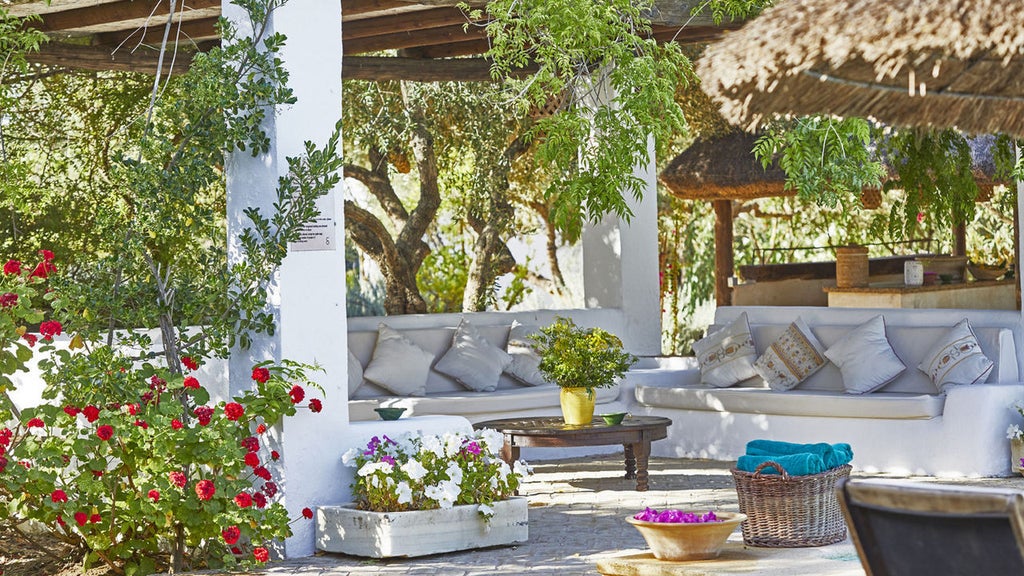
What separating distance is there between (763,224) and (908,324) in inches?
477

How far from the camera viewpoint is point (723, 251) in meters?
14.8

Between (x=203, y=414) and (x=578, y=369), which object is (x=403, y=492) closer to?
(x=203, y=414)

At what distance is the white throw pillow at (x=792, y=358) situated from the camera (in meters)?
8.97

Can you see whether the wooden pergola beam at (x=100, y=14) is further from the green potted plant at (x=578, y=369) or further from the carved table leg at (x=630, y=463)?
the carved table leg at (x=630, y=463)

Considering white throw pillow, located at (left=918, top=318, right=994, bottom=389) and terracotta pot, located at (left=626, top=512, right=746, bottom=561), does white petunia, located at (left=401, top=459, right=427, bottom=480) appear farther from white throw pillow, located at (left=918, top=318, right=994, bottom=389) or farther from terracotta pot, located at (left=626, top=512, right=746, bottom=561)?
white throw pillow, located at (left=918, top=318, right=994, bottom=389)

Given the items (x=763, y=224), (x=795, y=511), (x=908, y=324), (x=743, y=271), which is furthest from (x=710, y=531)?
(x=763, y=224)

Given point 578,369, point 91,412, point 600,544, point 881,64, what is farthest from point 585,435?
point 881,64

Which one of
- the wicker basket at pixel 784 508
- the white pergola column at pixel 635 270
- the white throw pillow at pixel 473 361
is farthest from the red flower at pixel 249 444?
the white pergola column at pixel 635 270

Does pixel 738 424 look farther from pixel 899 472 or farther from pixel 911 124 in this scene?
pixel 911 124

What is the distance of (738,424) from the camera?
902 centimetres

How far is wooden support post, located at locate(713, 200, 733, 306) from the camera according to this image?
14.6 metres

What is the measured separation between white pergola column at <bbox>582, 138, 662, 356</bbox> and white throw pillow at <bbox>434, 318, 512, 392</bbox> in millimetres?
1515

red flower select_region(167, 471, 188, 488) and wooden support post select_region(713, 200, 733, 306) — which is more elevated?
wooden support post select_region(713, 200, 733, 306)

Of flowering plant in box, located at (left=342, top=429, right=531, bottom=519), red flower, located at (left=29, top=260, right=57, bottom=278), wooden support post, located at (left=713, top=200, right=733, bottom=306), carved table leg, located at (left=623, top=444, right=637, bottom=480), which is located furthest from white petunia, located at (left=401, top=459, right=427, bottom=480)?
wooden support post, located at (left=713, top=200, right=733, bottom=306)
